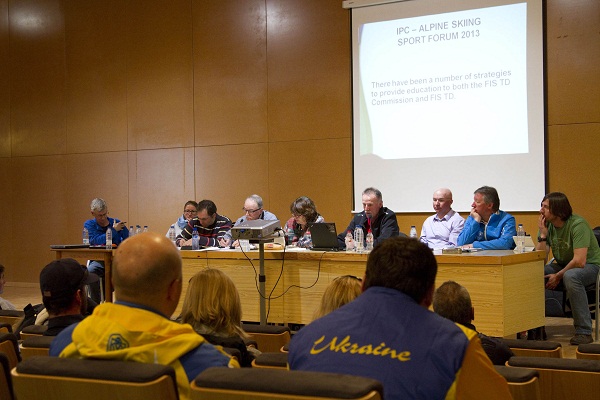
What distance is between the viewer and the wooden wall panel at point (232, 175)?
8.78 m

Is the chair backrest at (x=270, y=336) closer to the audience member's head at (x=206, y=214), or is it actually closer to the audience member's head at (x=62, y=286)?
the audience member's head at (x=62, y=286)

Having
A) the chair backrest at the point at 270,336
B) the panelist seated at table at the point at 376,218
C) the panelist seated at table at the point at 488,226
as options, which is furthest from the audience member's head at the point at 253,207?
the chair backrest at the point at 270,336

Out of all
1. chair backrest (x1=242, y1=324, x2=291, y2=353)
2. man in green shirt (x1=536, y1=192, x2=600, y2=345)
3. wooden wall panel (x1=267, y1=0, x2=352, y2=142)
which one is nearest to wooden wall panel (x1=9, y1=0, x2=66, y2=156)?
wooden wall panel (x1=267, y1=0, x2=352, y2=142)

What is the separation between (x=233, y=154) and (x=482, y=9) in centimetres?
340

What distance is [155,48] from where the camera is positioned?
9438 millimetres

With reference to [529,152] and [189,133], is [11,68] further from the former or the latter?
[529,152]

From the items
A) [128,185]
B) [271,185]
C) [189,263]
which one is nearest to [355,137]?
[271,185]

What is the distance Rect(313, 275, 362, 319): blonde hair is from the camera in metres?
2.48

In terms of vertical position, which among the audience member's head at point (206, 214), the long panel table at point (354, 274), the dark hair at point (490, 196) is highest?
the dark hair at point (490, 196)

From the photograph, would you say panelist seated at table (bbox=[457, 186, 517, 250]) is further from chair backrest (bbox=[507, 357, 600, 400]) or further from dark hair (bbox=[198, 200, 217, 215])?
chair backrest (bbox=[507, 357, 600, 400])

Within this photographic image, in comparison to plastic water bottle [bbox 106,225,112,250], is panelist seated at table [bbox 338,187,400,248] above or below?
above

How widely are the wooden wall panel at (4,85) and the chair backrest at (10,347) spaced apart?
8.70m

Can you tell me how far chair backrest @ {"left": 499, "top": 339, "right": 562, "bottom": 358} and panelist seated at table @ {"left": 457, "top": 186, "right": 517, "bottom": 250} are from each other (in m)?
2.99

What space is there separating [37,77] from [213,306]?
864 cm
